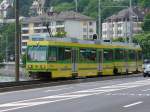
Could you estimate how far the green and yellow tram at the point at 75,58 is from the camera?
41.1m

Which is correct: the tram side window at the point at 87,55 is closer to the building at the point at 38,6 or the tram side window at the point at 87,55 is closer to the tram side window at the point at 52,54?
the tram side window at the point at 52,54

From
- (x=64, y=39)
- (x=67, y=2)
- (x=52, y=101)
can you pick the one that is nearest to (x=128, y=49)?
(x=64, y=39)

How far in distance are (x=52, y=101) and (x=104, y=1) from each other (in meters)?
124

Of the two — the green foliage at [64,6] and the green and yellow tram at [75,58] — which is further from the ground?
the green foliage at [64,6]

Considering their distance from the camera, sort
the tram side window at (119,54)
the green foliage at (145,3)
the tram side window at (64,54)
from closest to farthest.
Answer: the tram side window at (64,54) → the tram side window at (119,54) → the green foliage at (145,3)

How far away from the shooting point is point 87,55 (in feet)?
156

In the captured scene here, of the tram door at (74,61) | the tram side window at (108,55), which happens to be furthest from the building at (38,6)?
the tram door at (74,61)

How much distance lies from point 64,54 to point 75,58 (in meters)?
2.10

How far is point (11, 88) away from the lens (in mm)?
32375

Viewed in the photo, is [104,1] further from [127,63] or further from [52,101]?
[52,101]

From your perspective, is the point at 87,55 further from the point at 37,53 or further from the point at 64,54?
the point at 37,53

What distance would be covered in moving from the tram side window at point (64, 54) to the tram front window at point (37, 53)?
4.28ft

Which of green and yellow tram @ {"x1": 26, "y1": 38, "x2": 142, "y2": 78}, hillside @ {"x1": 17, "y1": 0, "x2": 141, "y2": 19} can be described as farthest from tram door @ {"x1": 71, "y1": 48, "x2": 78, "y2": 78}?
hillside @ {"x1": 17, "y1": 0, "x2": 141, "y2": 19}

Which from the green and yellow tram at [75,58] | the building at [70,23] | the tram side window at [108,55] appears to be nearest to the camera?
the green and yellow tram at [75,58]
